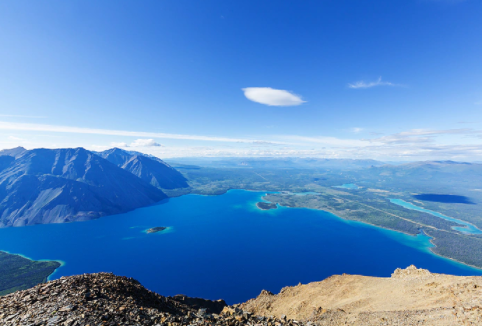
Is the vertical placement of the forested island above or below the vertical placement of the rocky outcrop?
below

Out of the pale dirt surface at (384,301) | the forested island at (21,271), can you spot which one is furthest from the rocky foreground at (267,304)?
the forested island at (21,271)

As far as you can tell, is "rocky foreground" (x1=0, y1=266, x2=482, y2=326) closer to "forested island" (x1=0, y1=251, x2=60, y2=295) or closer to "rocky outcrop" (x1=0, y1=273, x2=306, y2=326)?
"rocky outcrop" (x1=0, y1=273, x2=306, y2=326)

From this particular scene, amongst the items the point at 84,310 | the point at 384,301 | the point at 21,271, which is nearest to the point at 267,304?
the point at 384,301

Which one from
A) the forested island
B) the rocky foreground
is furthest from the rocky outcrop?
the forested island

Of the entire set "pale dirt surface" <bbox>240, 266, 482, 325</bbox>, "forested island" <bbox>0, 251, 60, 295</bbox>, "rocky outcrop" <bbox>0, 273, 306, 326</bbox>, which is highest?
"rocky outcrop" <bbox>0, 273, 306, 326</bbox>

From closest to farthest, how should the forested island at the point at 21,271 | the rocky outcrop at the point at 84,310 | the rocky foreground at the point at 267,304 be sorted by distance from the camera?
the rocky outcrop at the point at 84,310, the rocky foreground at the point at 267,304, the forested island at the point at 21,271

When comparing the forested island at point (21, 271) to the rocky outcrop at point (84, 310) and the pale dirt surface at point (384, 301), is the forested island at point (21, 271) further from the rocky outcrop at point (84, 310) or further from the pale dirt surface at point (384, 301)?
the pale dirt surface at point (384, 301)

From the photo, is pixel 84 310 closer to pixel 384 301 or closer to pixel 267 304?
pixel 267 304
